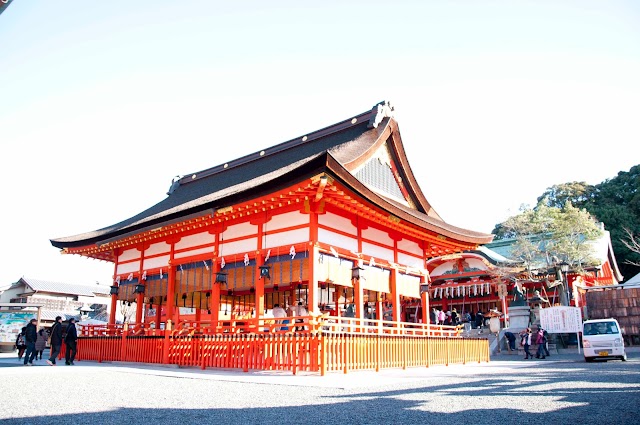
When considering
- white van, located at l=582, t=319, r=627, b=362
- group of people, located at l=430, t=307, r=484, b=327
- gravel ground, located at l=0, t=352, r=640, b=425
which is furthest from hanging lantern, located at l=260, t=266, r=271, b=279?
group of people, located at l=430, t=307, r=484, b=327

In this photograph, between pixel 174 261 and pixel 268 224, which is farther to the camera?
pixel 174 261

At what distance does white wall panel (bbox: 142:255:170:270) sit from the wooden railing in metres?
2.35

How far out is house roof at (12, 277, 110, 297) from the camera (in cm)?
4222

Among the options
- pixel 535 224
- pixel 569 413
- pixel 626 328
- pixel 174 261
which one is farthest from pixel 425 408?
pixel 535 224

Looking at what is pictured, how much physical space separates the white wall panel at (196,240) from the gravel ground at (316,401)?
22.2 ft

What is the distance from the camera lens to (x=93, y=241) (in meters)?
18.7

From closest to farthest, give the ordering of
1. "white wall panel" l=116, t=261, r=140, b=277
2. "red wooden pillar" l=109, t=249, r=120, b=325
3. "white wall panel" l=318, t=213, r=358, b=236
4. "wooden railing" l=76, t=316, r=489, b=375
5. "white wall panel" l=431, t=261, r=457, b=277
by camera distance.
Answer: "wooden railing" l=76, t=316, r=489, b=375 → "white wall panel" l=318, t=213, r=358, b=236 → "white wall panel" l=116, t=261, r=140, b=277 → "red wooden pillar" l=109, t=249, r=120, b=325 → "white wall panel" l=431, t=261, r=457, b=277

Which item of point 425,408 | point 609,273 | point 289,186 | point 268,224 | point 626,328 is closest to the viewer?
point 425,408

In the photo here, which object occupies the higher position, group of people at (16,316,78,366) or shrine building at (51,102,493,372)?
shrine building at (51,102,493,372)

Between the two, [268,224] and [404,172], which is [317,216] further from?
[404,172]

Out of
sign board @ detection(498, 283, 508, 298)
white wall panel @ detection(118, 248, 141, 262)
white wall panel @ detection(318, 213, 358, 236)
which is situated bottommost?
sign board @ detection(498, 283, 508, 298)

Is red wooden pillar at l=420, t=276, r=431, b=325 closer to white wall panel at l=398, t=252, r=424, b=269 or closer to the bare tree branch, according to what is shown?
white wall panel at l=398, t=252, r=424, b=269

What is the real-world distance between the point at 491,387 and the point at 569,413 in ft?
9.58

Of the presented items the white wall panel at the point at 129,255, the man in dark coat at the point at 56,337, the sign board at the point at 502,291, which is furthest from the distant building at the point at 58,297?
the sign board at the point at 502,291
